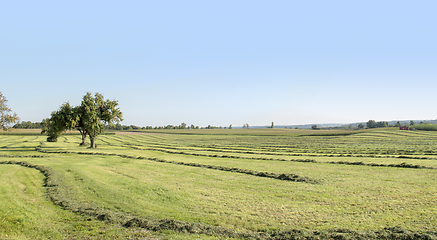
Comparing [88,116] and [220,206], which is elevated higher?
[88,116]

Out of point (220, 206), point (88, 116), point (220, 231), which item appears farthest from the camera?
point (88, 116)

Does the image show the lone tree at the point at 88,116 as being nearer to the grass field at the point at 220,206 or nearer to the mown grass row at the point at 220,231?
the grass field at the point at 220,206

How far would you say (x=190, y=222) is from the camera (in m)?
9.69

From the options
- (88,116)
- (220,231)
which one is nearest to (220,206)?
(220,231)

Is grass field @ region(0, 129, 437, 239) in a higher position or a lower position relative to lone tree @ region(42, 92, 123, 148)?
lower

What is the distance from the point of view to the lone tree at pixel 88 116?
49.0 m

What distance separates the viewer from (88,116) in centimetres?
4909

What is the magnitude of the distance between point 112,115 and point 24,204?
4349 cm

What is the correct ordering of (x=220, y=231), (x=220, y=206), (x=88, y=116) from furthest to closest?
(x=88, y=116)
(x=220, y=206)
(x=220, y=231)

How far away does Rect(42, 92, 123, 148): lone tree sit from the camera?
49.0 metres

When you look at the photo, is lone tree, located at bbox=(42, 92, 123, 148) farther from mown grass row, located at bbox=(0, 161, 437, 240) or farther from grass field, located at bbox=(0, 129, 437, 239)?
mown grass row, located at bbox=(0, 161, 437, 240)

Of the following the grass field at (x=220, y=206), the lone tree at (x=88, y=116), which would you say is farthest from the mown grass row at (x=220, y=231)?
the lone tree at (x=88, y=116)

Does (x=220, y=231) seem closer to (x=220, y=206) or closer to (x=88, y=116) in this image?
(x=220, y=206)

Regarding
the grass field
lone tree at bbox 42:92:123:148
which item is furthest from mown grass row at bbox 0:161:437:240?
lone tree at bbox 42:92:123:148
